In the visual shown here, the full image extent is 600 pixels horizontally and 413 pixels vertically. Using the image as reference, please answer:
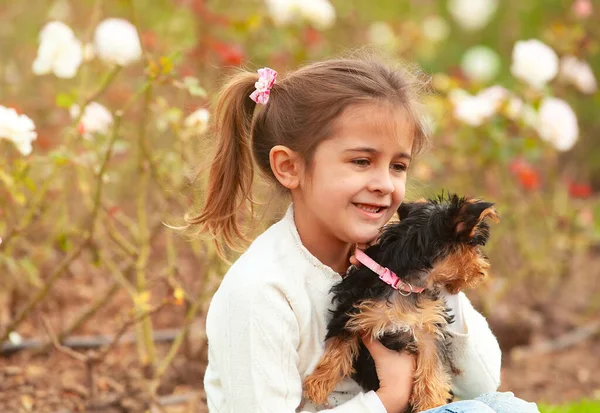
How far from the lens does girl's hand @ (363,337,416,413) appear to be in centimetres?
289

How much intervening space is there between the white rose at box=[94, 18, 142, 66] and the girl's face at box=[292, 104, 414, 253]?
1.23 meters

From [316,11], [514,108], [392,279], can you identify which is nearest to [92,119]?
[316,11]

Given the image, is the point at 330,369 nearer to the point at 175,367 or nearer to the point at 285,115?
the point at 285,115

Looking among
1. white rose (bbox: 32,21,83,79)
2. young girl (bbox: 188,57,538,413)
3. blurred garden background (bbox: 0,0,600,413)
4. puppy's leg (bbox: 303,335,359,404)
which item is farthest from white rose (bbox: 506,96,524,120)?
puppy's leg (bbox: 303,335,359,404)

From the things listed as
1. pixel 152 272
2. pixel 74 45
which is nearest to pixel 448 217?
pixel 74 45

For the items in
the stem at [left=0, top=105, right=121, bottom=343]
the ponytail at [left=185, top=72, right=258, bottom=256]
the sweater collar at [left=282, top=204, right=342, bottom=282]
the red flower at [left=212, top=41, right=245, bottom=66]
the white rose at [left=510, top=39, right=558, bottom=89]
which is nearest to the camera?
the sweater collar at [left=282, top=204, right=342, bottom=282]

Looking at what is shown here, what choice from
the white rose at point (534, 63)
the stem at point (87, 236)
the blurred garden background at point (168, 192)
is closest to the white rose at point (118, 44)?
the blurred garden background at point (168, 192)

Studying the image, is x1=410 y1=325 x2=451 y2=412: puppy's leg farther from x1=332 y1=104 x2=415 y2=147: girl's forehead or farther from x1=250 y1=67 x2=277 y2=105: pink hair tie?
x1=250 y1=67 x2=277 y2=105: pink hair tie

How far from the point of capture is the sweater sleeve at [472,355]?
10.4ft

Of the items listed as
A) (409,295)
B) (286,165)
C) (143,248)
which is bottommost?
(143,248)

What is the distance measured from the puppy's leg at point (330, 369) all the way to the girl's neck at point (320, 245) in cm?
Answer: 31

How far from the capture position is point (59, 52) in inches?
153

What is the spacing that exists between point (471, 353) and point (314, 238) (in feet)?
2.32

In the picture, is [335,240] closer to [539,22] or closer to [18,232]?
[18,232]
